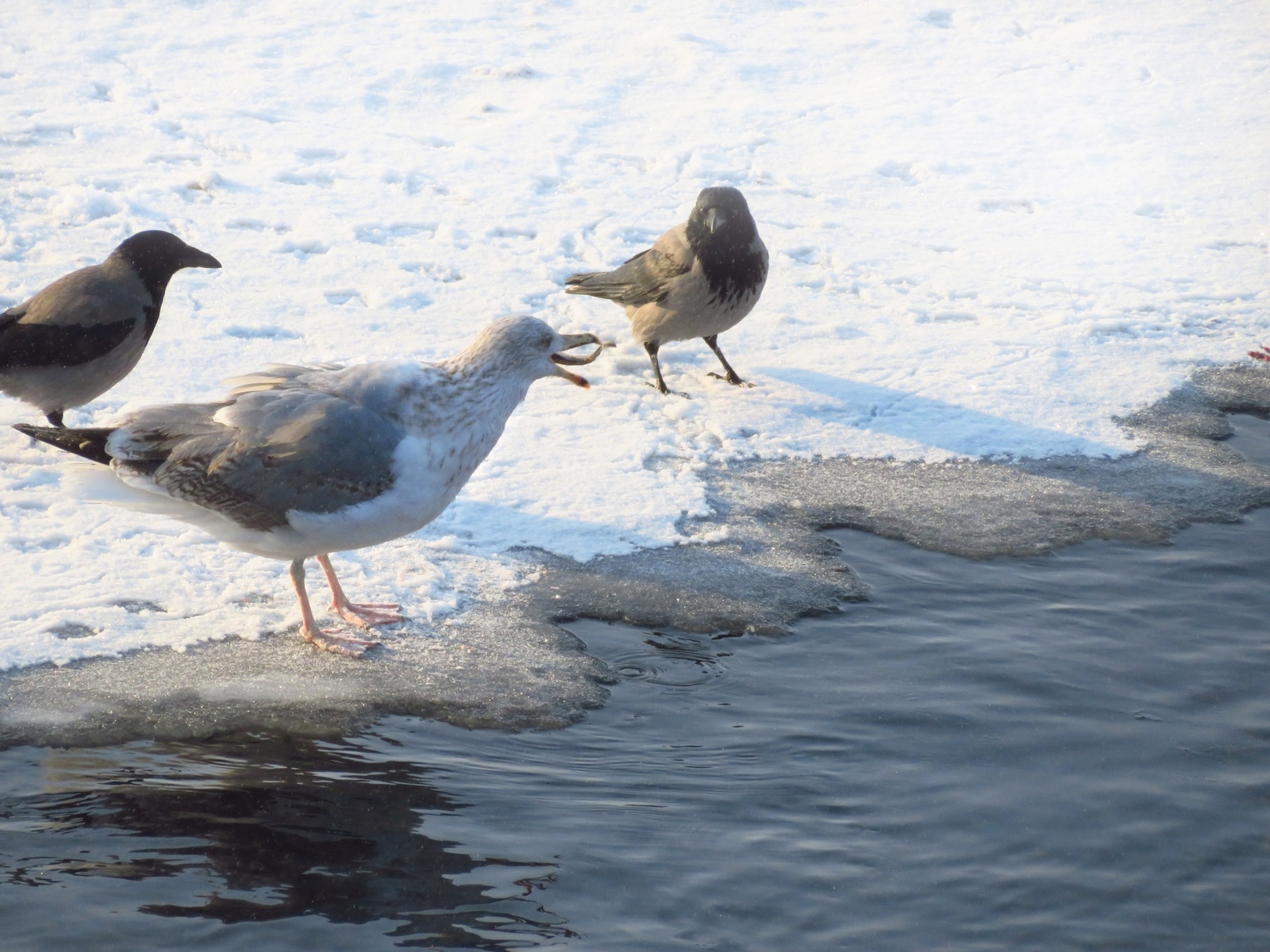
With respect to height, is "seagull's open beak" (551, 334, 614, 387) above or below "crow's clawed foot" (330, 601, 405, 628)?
above

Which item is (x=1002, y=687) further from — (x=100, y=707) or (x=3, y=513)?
(x=3, y=513)

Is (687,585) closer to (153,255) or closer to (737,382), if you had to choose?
(737,382)

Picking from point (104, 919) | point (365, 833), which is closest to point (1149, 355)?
point (365, 833)

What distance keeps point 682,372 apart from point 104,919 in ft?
18.9

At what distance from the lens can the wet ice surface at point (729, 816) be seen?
12.9 feet

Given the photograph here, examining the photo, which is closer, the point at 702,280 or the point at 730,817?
the point at 730,817

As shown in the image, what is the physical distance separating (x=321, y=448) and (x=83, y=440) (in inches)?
44.0

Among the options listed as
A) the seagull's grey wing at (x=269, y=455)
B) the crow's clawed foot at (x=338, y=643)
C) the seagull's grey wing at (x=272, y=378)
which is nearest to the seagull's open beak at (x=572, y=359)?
the seagull's grey wing at (x=269, y=455)

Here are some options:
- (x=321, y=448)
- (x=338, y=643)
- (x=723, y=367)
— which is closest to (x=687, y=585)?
(x=338, y=643)

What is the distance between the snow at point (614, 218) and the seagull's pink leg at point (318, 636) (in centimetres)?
33

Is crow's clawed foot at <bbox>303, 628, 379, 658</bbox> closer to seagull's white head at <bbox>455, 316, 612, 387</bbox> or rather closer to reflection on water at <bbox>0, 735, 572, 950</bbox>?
reflection on water at <bbox>0, 735, 572, 950</bbox>

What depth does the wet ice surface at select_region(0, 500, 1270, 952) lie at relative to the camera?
3.94 meters

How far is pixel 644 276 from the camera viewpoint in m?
8.67

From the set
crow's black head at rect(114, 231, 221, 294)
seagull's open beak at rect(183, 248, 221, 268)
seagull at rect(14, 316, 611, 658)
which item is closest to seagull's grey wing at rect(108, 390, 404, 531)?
seagull at rect(14, 316, 611, 658)
